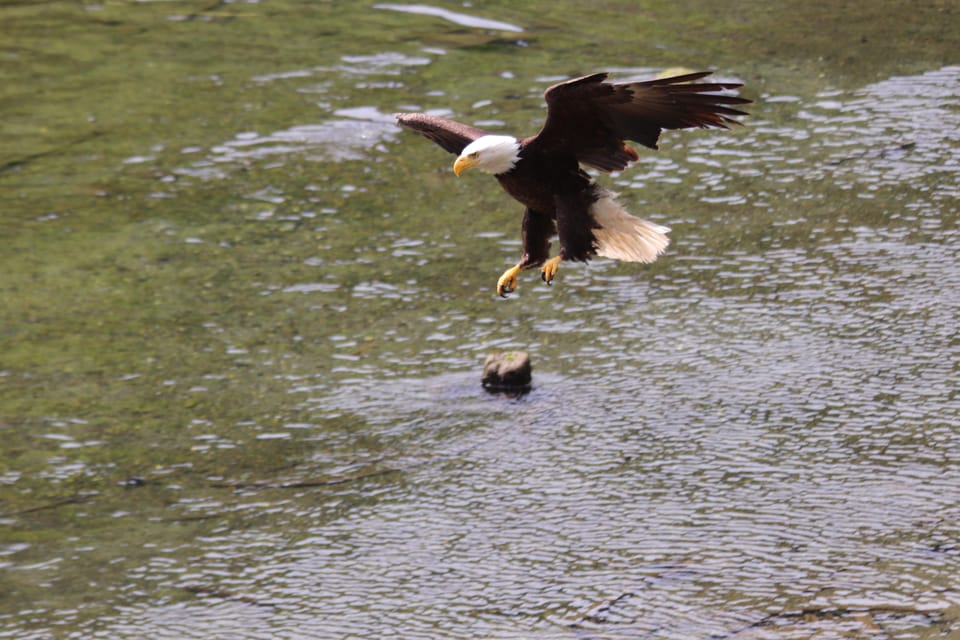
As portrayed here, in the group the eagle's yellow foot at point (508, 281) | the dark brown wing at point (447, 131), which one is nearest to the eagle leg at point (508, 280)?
the eagle's yellow foot at point (508, 281)

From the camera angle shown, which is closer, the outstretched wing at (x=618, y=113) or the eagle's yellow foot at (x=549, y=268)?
the outstretched wing at (x=618, y=113)

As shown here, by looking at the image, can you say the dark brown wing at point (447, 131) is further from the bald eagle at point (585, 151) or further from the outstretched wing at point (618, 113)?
the outstretched wing at point (618, 113)

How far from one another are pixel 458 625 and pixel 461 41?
4.27 meters

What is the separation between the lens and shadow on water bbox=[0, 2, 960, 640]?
Result: 306 centimetres

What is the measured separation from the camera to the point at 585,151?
2855mm

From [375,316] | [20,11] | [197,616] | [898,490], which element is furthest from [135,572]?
[20,11]

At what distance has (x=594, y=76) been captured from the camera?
2.60 meters

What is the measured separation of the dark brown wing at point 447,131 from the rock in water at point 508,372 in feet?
2.89

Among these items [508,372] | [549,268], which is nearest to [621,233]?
[549,268]

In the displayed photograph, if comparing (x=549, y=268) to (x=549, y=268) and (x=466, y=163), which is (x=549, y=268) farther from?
(x=466, y=163)

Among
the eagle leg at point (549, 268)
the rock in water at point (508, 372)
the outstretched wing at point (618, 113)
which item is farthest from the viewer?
the rock in water at point (508, 372)

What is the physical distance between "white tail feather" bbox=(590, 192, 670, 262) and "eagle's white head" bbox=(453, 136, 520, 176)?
0.28 meters

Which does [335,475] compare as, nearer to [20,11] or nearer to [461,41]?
[461,41]

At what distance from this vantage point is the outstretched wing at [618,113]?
105 inches
